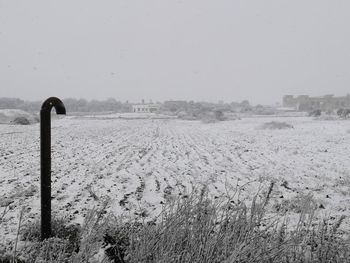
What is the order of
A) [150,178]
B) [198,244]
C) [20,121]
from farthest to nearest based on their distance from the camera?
[20,121]
[150,178]
[198,244]

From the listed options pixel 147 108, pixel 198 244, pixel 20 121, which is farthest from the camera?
pixel 147 108

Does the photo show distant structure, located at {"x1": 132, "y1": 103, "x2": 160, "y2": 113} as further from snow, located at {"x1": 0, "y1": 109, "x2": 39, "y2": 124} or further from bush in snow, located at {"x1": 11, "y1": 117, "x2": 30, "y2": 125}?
bush in snow, located at {"x1": 11, "y1": 117, "x2": 30, "y2": 125}

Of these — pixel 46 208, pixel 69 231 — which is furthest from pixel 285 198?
pixel 46 208

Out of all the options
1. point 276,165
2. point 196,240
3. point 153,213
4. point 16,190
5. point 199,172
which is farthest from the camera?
point 276,165

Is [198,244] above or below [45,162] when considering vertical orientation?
below

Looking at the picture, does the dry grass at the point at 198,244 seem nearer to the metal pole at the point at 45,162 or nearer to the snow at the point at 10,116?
the metal pole at the point at 45,162

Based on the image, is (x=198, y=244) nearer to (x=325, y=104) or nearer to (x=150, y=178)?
(x=150, y=178)

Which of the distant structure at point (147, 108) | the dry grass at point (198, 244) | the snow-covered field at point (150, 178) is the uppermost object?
the distant structure at point (147, 108)

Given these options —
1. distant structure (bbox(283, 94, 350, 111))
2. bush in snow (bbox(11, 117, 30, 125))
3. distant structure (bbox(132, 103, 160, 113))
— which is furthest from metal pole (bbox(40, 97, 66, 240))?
distant structure (bbox(283, 94, 350, 111))

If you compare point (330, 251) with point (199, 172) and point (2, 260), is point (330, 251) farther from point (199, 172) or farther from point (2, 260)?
point (199, 172)

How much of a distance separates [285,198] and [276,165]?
3652 mm

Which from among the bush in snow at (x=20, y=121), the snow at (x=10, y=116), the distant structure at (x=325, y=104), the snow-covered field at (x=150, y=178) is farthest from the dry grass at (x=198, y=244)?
the distant structure at (x=325, y=104)

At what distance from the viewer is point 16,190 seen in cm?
533

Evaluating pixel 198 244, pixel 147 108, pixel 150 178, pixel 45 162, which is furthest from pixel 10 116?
pixel 147 108
